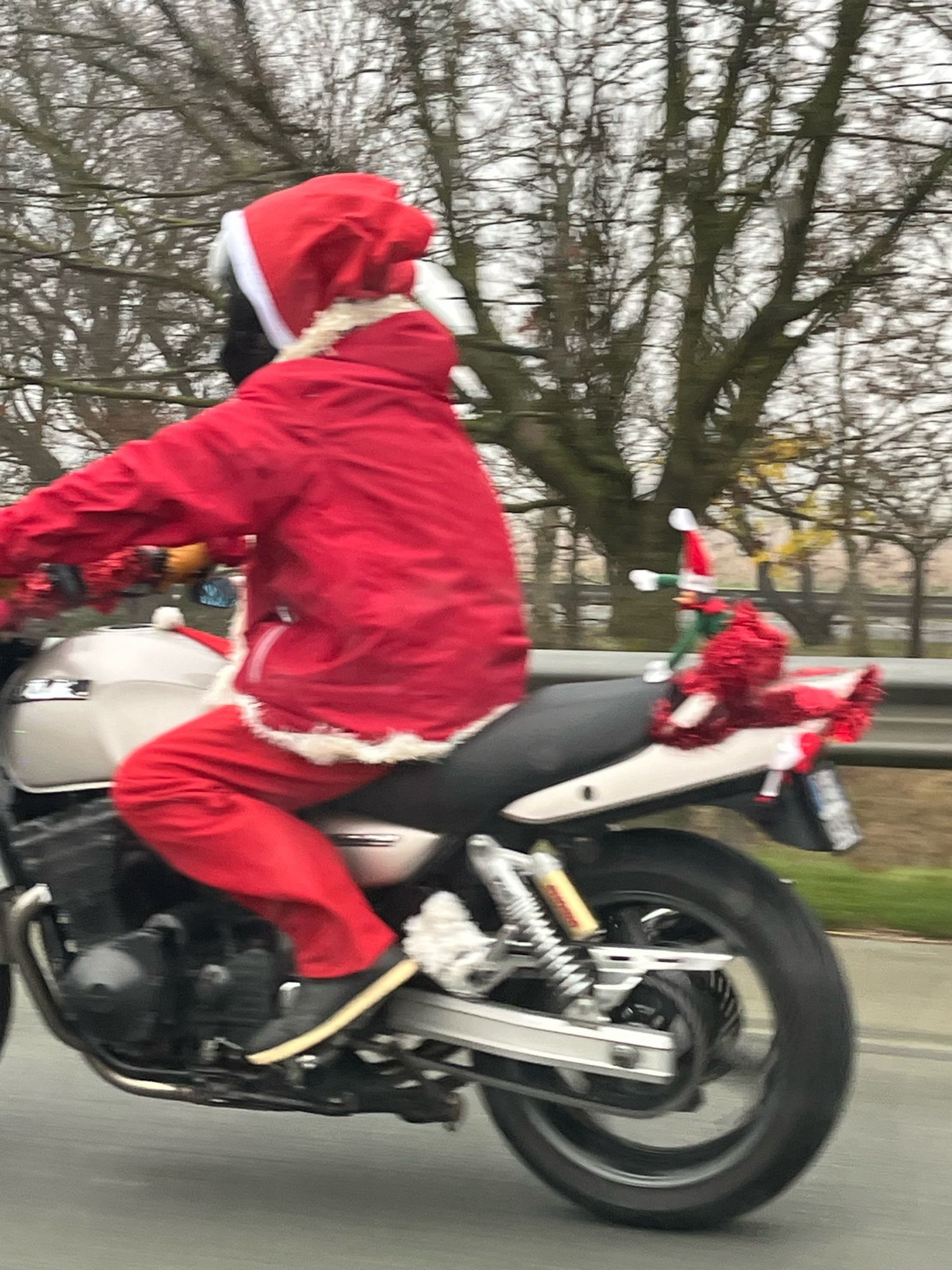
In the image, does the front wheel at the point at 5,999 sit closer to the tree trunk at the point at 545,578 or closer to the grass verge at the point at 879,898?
the grass verge at the point at 879,898

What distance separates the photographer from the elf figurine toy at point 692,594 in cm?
293

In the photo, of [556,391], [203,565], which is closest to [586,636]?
[556,391]

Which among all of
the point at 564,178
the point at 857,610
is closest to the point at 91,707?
the point at 564,178

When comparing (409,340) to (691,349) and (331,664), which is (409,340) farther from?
(691,349)

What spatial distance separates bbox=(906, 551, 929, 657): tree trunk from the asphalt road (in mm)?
8328

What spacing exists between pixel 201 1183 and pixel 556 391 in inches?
182

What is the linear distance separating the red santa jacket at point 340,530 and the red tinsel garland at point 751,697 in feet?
1.23

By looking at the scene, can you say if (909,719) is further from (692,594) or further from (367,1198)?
(367,1198)

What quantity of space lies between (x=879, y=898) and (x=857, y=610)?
8.40 meters

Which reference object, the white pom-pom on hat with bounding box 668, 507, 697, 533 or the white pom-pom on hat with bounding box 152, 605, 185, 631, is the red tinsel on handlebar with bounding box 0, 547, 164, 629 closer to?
the white pom-pom on hat with bounding box 152, 605, 185, 631

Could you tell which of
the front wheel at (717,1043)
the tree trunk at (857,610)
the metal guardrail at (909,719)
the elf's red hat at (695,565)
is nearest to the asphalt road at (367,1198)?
the front wheel at (717,1043)

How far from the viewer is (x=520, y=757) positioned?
3.00 meters

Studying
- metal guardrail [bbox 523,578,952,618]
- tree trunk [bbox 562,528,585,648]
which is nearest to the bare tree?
tree trunk [bbox 562,528,585,648]

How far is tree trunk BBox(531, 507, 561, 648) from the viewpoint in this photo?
857 centimetres
